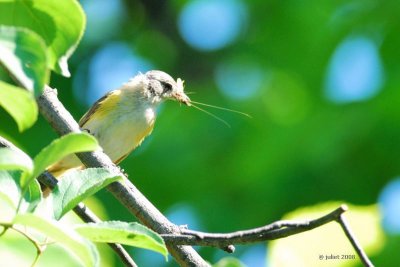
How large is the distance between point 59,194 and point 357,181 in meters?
4.33

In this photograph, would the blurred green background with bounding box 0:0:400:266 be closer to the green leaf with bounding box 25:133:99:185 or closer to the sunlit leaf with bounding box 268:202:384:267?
the sunlit leaf with bounding box 268:202:384:267

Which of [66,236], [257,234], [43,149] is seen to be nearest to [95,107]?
[257,234]

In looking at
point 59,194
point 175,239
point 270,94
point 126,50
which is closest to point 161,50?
point 126,50

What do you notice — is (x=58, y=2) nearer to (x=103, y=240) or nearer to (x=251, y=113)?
(x=103, y=240)

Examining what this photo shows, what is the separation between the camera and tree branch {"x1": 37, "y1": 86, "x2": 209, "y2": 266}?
171 cm

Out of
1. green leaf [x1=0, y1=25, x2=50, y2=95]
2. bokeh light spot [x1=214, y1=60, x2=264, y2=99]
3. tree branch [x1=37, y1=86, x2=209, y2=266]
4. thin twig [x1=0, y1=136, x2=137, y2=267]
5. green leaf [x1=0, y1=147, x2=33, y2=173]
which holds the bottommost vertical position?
green leaf [x1=0, y1=147, x2=33, y2=173]


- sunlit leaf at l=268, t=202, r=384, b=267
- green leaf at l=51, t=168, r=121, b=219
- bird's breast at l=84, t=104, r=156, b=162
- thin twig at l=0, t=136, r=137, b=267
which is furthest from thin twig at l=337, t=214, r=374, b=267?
bird's breast at l=84, t=104, r=156, b=162

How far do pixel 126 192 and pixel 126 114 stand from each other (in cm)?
283

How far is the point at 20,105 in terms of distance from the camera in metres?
0.87

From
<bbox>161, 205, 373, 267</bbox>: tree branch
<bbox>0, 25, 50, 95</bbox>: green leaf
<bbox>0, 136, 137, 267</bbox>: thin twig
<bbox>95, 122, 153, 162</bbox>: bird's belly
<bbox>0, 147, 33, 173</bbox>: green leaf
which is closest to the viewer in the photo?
<bbox>0, 25, 50, 95</bbox>: green leaf

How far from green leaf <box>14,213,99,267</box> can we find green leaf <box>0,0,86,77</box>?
0.19 m

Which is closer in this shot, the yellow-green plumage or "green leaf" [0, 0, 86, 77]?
"green leaf" [0, 0, 86, 77]

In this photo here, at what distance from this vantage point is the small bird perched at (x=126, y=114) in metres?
4.44

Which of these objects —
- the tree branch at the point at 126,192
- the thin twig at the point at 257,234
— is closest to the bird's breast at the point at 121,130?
the tree branch at the point at 126,192
